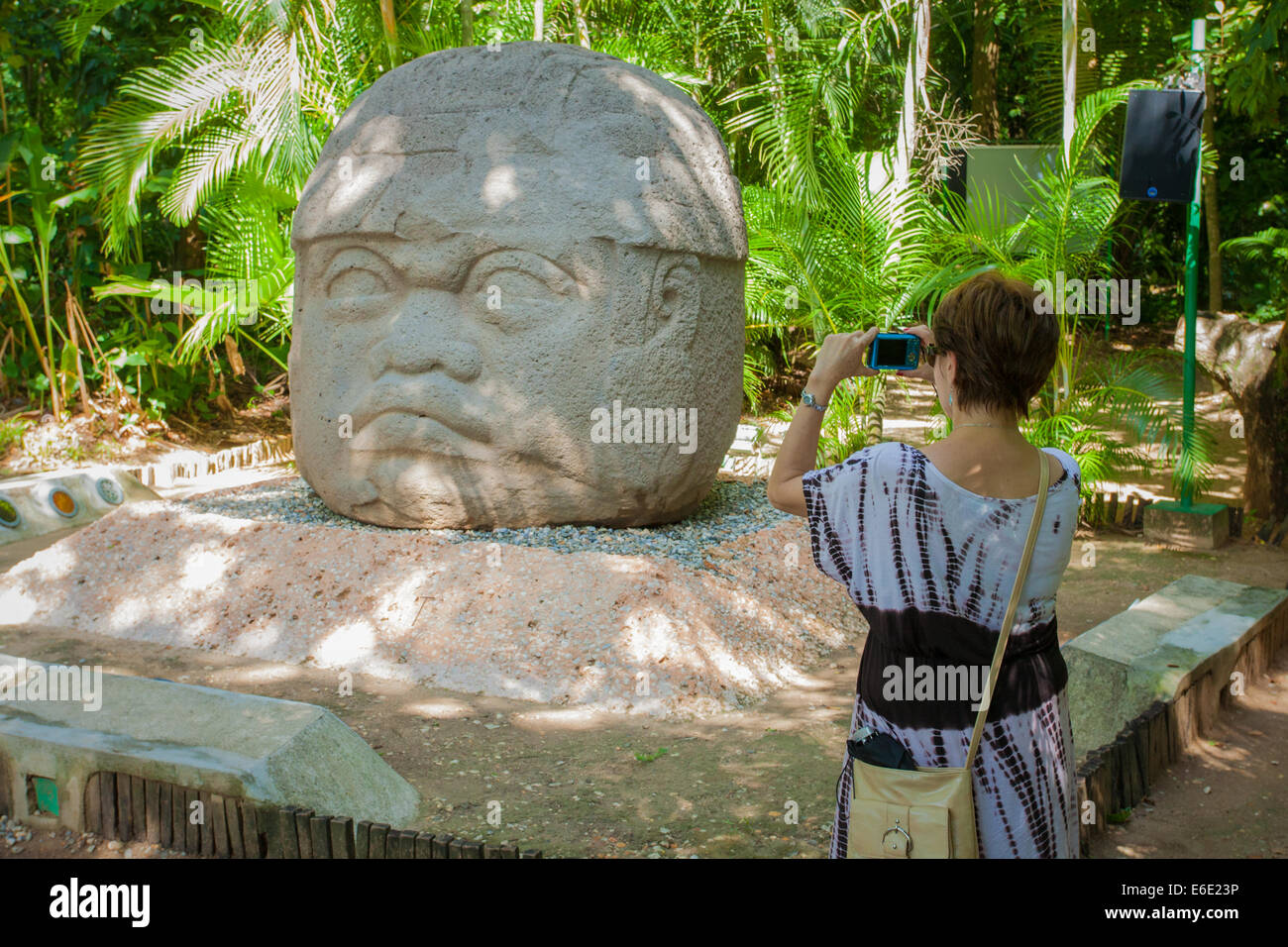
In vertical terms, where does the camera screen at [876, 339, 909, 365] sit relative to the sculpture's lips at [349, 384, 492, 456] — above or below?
above

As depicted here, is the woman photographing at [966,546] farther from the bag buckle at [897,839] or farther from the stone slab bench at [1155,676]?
the stone slab bench at [1155,676]

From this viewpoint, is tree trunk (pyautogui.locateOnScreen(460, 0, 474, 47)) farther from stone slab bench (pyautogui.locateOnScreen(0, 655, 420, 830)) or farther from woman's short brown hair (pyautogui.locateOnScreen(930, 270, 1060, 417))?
woman's short brown hair (pyautogui.locateOnScreen(930, 270, 1060, 417))

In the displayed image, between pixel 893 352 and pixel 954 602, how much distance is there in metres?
0.42

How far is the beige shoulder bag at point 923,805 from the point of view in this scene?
1.74 m

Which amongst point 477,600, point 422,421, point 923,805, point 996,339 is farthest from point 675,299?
point 923,805

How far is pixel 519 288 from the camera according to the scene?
5000mm

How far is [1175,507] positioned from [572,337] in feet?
13.6

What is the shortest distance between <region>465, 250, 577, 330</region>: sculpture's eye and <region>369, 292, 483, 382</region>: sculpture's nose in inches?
6.0

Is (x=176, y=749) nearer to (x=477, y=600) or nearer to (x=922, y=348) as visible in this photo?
(x=477, y=600)

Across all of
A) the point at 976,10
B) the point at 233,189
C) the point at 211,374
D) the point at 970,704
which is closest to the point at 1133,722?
the point at 970,704

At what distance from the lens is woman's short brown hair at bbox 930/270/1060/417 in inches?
69.8

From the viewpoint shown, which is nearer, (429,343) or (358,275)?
(429,343)

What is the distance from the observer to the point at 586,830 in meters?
3.23

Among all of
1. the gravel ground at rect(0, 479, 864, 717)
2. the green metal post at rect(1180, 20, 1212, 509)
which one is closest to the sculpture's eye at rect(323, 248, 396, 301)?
the gravel ground at rect(0, 479, 864, 717)
